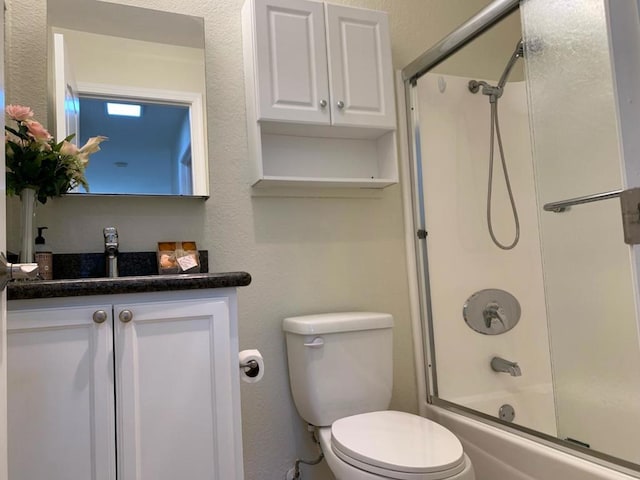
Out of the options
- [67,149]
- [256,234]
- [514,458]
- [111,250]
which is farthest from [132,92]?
[514,458]

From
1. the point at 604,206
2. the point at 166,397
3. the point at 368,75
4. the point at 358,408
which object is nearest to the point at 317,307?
the point at 358,408

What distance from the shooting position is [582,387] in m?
1.49

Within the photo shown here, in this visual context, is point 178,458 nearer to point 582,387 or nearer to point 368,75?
point 582,387

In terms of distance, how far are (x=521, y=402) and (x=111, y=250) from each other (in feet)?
5.68

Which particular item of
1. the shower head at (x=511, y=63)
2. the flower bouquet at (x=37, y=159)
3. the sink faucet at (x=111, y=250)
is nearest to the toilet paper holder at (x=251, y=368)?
the sink faucet at (x=111, y=250)

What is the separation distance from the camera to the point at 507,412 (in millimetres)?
1951

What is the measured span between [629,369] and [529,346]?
2.19ft

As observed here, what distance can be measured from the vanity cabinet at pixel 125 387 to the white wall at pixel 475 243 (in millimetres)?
1093

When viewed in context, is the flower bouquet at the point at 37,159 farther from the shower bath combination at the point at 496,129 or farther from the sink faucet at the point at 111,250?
the shower bath combination at the point at 496,129

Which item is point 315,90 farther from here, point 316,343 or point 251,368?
point 251,368

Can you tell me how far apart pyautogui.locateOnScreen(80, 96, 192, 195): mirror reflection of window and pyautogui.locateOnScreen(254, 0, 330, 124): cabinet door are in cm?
32

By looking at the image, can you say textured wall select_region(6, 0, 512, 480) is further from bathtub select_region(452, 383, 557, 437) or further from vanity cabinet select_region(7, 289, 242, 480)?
vanity cabinet select_region(7, 289, 242, 480)

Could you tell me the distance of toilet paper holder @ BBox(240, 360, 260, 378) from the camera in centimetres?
134

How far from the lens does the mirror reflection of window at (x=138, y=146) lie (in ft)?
5.23
